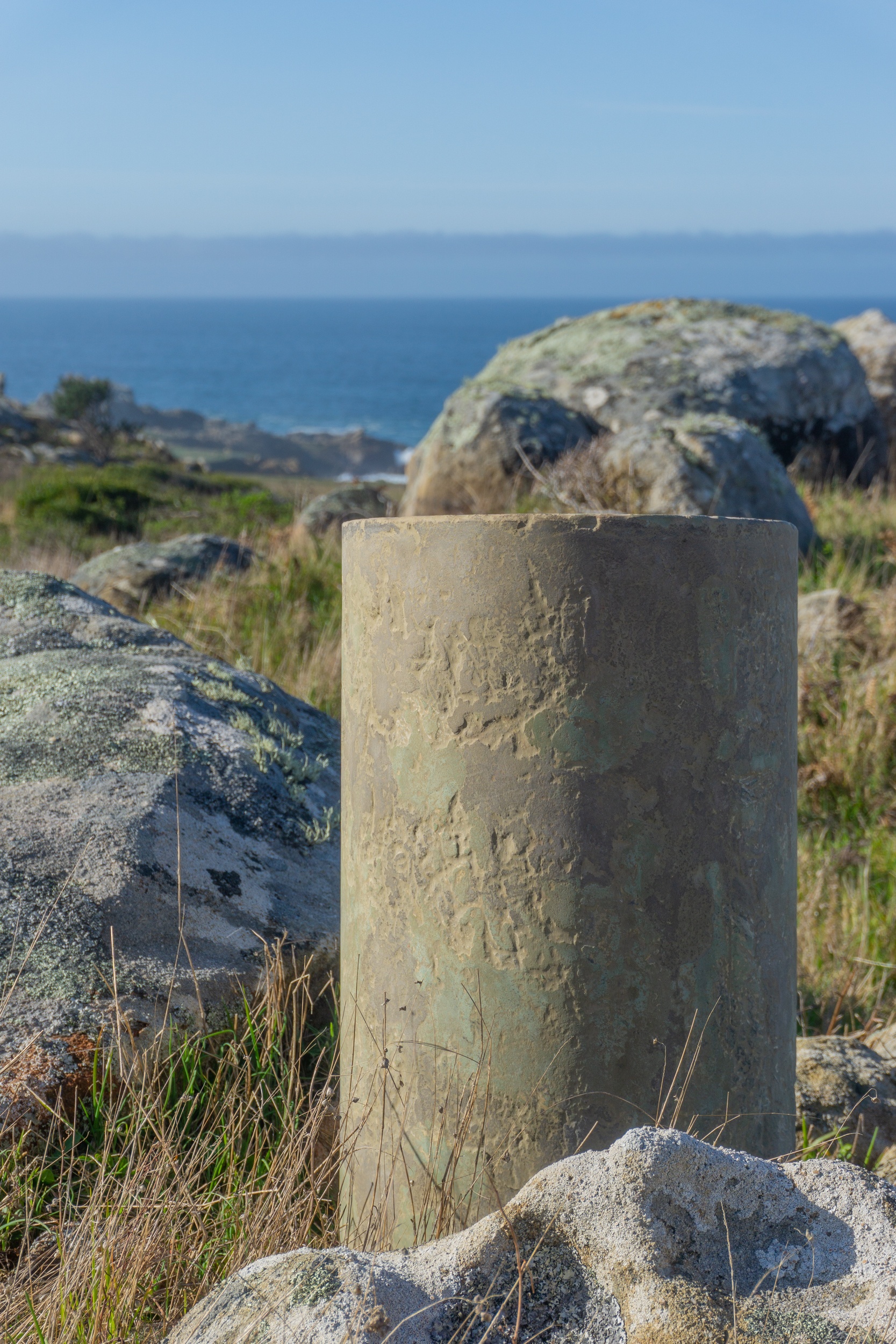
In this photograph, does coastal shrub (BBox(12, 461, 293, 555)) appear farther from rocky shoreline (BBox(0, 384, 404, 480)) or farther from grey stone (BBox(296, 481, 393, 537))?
rocky shoreline (BBox(0, 384, 404, 480))

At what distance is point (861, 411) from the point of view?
1034 centimetres

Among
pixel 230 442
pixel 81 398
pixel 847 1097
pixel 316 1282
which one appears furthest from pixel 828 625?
pixel 230 442

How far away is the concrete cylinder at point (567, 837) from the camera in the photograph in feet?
6.19

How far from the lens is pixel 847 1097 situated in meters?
2.97

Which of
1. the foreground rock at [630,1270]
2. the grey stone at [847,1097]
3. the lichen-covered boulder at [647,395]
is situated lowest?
the grey stone at [847,1097]

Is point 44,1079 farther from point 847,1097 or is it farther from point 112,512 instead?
point 112,512

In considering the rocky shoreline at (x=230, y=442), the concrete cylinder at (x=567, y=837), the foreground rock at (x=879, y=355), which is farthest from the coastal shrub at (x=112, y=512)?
the rocky shoreline at (x=230, y=442)

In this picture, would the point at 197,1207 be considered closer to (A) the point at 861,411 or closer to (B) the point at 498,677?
(B) the point at 498,677

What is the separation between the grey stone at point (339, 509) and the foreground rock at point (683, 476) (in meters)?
1.78

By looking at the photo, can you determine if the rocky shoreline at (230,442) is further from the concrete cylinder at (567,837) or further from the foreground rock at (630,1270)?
the foreground rock at (630,1270)

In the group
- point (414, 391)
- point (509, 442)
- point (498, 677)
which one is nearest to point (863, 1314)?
point (498, 677)

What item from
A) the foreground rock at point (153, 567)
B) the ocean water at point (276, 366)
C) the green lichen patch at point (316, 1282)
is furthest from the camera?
the ocean water at point (276, 366)

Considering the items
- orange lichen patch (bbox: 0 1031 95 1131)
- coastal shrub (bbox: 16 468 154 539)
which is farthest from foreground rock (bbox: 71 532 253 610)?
coastal shrub (bbox: 16 468 154 539)

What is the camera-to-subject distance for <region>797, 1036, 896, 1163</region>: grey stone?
2895 millimetres
